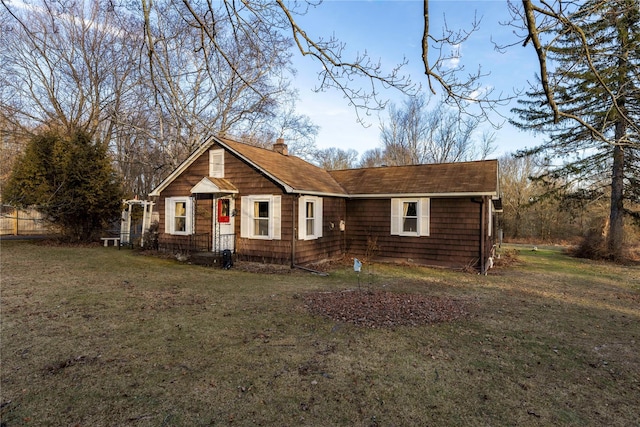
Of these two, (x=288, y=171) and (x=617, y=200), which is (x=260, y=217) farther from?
(x=617, y=200)

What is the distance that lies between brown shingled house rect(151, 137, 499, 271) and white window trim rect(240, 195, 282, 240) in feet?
0.11

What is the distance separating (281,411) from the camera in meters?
3.31

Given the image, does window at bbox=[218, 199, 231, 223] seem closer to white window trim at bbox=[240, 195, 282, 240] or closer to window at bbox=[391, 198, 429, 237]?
white window trim at bbox=[240, 195, 282, 240]

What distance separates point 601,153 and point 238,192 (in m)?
17.1

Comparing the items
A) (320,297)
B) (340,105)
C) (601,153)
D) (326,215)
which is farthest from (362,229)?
(601,153)

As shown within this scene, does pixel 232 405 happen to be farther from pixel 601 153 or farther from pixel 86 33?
pixel 86 33

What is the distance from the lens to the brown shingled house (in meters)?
12.2

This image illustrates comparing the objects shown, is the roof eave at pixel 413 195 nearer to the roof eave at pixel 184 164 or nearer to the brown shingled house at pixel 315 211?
the brown shingled house at pixel 315 211

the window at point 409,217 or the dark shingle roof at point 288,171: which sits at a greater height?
the dark shingle roof at point 288,171

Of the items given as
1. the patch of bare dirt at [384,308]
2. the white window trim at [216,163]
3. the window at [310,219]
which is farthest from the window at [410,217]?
the white window trim at [216,163]

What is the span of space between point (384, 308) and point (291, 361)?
9.43 feet

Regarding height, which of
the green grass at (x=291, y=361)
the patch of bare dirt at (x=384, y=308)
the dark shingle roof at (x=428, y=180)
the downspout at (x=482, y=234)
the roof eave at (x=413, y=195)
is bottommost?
the green grass at (x=291, y=361)

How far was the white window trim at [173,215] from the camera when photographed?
1394cm

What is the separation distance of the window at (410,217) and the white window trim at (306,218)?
9.44 feet
